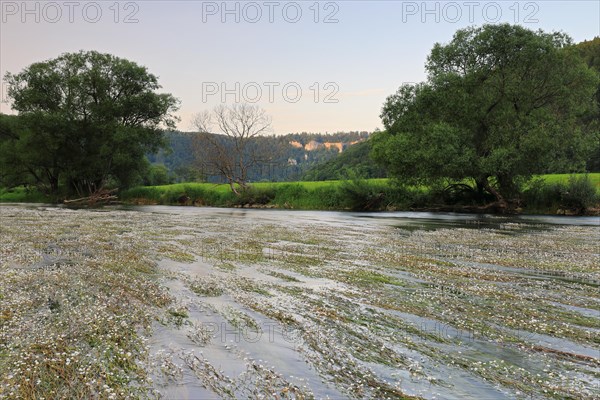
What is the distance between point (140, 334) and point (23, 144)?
7577 centimetres

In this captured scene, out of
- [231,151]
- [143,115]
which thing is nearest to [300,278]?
[231,151]

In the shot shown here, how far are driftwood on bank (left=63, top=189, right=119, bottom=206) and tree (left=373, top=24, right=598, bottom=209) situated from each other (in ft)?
173

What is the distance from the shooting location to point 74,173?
7156 centimetres

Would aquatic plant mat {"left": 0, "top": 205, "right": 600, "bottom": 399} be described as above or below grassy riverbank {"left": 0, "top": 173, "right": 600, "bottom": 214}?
below

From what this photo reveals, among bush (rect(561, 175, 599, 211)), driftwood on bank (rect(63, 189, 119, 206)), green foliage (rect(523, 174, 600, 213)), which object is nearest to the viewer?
bush (rect(561, 175, 599, 211))

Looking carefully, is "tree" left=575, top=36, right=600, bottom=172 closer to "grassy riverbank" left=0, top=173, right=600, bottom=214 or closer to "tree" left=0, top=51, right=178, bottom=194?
"grassy riverbank" left=0, top=173, right=600, bottom=214

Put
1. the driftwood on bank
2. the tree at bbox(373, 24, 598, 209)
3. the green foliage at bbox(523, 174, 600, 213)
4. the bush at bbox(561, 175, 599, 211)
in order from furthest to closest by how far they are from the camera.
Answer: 1. the driftwood on bank
2. the tree at bbox(373, 24, 598, 209)
3. the green foliage at bbox(523, 174, 600, 213)
4. the bush at bbox(561, 175, 599, 211)

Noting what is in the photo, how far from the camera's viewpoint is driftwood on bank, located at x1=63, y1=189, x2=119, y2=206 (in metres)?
71.1

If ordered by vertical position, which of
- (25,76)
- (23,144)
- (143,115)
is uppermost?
(25,76)

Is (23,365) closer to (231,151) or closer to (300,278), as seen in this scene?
(300,278)

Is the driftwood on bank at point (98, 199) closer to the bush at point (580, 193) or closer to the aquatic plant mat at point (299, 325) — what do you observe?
the aquatic plant mat at point (299, 325)

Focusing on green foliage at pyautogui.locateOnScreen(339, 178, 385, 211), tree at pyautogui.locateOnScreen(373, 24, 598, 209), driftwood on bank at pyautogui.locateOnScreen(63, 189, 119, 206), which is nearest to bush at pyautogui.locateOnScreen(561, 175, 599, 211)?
tree at pyautogui.locateOnScreen(373, 24, 598, 209)

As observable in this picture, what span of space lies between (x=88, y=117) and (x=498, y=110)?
2563 inches

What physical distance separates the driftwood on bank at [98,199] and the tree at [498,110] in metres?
52.7
